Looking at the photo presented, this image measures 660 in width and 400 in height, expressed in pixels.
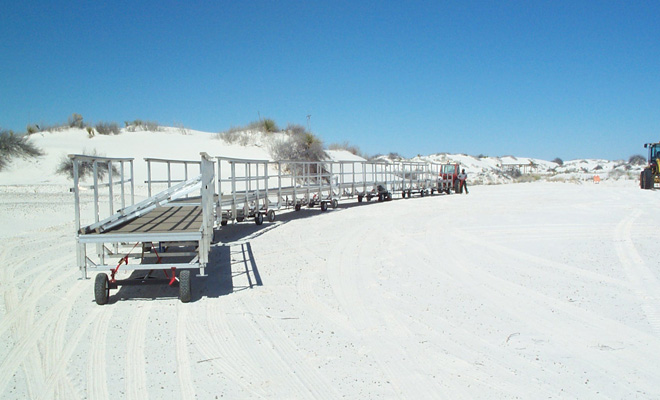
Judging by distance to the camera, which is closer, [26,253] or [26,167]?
[26,253]

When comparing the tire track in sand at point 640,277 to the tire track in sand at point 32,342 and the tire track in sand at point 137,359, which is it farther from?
the tire track in sand at point 32,342

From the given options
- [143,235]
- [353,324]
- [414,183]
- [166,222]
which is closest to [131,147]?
[414,183]

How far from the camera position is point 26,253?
944 centimetres

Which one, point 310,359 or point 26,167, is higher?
point 26,167

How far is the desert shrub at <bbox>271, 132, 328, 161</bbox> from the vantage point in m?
31.8

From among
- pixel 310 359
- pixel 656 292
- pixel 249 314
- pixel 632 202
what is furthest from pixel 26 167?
pixel 632 202

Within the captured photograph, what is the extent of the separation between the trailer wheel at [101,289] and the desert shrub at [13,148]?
66.8 ft

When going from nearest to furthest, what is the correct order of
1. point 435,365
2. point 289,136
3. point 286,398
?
point 286,398 → point 435,365 → point 289,136

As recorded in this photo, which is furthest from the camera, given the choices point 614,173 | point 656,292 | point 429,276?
point 614,173

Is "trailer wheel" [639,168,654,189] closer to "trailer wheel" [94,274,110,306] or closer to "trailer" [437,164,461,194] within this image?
"trailer" [437,164,461,194]

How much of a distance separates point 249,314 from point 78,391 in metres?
2.23

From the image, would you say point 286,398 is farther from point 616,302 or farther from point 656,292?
point 656,292

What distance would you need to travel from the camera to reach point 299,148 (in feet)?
106

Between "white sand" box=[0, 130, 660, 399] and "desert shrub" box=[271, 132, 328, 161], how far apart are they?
70.4 ft
